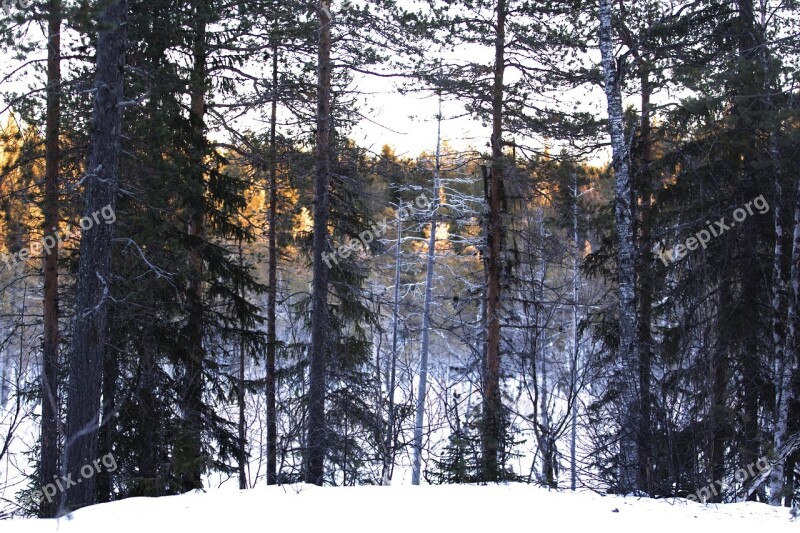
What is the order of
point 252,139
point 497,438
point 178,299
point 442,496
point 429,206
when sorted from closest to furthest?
point 442,496, point 497,438, point 178,299, point 252,139, point 429,206

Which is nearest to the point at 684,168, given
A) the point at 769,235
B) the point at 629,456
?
the point at 769,235

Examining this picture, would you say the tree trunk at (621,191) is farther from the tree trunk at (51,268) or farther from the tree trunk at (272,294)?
the tree trunk at (51,268)

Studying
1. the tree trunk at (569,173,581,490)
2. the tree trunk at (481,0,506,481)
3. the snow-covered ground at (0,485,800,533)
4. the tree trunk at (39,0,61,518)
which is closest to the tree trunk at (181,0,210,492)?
the tree trunk at (39,0,61,518)

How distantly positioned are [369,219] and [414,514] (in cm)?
926

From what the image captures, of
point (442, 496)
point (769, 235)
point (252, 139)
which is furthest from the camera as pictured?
point (252, 139)

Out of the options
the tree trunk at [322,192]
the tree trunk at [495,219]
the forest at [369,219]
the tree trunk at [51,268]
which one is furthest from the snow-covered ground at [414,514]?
the tree trunk at [495,219]

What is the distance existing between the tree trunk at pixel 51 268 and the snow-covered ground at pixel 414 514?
3.50 meters

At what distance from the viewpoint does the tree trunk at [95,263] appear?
7027 mm

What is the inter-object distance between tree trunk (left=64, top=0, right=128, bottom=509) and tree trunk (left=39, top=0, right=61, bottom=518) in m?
1.62

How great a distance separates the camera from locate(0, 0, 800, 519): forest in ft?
24.1

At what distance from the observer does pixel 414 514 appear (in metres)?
5.53

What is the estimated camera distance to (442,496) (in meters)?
6.42

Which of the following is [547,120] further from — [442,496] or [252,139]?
[442,496]

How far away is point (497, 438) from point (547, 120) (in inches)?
250
